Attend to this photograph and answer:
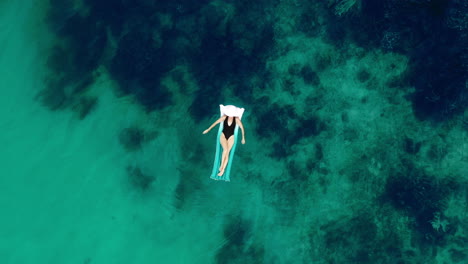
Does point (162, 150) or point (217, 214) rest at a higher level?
point (162, 150)

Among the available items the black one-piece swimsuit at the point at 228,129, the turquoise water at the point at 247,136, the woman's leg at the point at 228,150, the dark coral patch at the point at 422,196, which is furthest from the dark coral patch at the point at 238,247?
the dark coral patch at the point at 422,196

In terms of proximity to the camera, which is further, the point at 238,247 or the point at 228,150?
the point at 238,247

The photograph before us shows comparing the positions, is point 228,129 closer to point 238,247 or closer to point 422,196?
point 238,247

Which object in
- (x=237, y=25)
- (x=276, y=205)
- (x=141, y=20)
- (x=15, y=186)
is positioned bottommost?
(x=276, y=205)

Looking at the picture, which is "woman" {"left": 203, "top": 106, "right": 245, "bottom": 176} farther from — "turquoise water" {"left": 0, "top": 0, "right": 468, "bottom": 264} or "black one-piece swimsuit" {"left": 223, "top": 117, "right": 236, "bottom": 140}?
"turquoise water" {"left": 0, "top": 0, "right": 468, "bottom": 264}

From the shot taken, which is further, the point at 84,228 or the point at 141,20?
the point at 141,20

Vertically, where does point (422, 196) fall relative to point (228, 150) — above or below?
below

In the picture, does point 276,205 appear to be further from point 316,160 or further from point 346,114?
point 346,114

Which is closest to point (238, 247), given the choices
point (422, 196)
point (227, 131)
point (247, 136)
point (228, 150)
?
point (228, 150)

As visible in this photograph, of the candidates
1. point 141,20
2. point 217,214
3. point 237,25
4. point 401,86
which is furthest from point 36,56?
point 401,86
